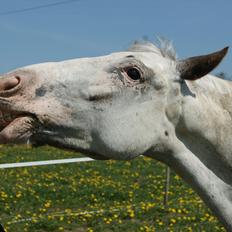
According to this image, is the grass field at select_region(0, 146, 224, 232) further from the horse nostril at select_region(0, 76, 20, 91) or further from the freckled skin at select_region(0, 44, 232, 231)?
the horse nostril at select_region(0, 76, 20, 91)

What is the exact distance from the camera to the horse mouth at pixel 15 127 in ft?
8.42

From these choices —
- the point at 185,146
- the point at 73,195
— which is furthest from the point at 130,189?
the point at 185,146

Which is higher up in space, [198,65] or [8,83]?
[8,83]

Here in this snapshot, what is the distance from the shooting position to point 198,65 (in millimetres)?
2818

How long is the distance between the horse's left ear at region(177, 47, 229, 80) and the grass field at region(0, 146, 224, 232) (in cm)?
489

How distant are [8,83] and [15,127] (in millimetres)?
224

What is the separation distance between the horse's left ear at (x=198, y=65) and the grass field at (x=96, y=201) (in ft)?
16.0

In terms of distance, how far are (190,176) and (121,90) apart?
2.07ft

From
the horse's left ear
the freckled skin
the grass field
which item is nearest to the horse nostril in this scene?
the freckled skin

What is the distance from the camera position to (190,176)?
9.53 ft

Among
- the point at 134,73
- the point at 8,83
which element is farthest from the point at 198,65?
the point at 8,83

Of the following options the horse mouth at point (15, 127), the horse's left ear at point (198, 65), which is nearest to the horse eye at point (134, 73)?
the horse's left ear at point (198, 65)

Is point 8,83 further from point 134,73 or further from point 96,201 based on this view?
point 96,201

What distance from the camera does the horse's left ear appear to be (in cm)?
278
